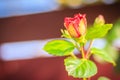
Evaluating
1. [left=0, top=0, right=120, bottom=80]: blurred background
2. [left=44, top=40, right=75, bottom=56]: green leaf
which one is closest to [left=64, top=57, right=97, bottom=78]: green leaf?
[left=44, top=40, right=75, bottom=56]: green leaf

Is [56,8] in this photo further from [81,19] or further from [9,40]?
[81,19]

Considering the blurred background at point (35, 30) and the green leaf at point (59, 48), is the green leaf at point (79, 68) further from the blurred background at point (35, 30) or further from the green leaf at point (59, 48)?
the blurred background at point (35, 30)

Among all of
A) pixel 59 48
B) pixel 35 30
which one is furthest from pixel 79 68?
pixel 35 30

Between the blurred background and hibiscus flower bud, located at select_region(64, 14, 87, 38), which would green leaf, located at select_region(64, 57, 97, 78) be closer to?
hibiscus flower bud, located at select_region(64, 14, 87, 38)

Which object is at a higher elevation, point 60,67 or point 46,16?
point 46,16

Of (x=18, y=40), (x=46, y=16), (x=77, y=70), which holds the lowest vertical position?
(x=77, y=70)

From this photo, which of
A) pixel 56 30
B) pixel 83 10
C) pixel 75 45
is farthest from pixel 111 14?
pixel 75 45

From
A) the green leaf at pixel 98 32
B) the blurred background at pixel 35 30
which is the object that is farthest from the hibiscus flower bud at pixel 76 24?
the blurred background at pixel 35 30
